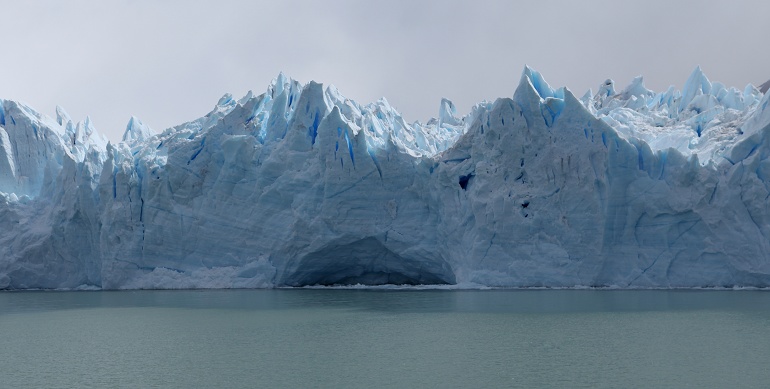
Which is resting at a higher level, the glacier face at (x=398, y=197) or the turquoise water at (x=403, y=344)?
the glacier face at (x=398, y=197)

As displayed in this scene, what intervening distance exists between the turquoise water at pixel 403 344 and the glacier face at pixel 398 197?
296 cm

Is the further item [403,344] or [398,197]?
[398,197]

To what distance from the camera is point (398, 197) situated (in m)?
19.7

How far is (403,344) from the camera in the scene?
883cm

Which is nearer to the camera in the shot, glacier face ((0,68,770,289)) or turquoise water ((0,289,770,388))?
turquoise water ((0,289,770,388))

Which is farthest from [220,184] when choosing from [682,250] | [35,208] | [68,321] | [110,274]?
[682,250]

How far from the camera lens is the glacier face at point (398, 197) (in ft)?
55.8

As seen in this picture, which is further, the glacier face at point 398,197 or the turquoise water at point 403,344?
the glacier face at point 398,197

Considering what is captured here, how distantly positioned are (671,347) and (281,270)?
45.0ft

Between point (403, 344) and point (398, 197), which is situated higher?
point (398, 197)

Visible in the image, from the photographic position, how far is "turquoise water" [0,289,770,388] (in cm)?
689

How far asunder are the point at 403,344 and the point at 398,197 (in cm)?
1098

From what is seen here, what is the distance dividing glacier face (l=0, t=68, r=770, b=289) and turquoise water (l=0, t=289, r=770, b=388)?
2.96m

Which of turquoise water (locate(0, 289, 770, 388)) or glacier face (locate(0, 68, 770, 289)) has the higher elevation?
glacier face (locate(0, 68, 770, 289))
